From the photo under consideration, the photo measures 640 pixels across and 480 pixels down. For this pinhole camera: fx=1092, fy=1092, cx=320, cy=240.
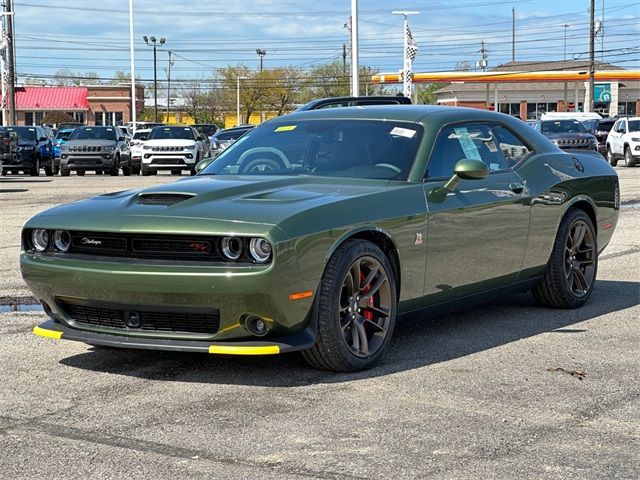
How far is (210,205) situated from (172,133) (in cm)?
2836

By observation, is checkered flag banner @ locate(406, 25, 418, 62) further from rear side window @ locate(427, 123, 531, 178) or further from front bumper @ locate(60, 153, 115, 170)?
rear side window @ locate(427, 123, 531, 178)

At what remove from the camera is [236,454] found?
177 inches

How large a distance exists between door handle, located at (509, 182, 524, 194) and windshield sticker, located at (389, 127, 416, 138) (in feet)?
2.97

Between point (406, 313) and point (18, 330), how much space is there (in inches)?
104

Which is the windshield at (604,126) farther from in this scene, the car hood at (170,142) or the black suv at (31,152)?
the black suv at (31,152)

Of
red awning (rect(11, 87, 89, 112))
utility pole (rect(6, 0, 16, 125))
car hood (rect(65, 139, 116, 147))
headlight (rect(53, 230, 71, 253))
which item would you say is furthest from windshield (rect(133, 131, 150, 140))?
red awning (rect(11, 87, 89, 112))

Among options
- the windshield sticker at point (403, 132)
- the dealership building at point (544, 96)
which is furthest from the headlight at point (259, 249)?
the dealership building at point (544, 96)

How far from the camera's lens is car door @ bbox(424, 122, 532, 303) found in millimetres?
6637

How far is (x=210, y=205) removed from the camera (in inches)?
231

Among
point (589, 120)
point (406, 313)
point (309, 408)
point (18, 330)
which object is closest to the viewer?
point (309, 408)

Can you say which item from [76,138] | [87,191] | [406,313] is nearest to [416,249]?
[406,313]

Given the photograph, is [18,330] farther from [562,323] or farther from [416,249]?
[562,323]

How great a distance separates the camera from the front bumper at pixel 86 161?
33781 millimetres

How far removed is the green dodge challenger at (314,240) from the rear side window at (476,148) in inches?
0.4
